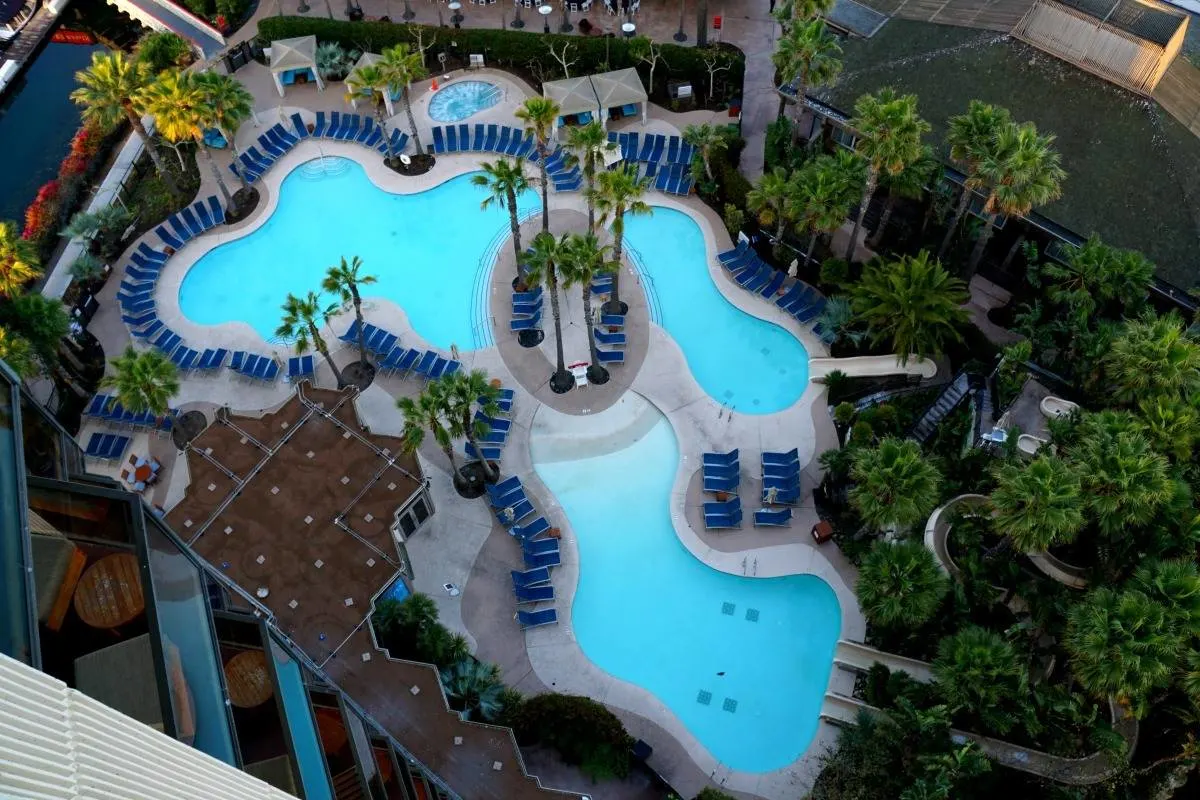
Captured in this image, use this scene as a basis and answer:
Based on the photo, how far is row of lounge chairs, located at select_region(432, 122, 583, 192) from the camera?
4738 centimetres

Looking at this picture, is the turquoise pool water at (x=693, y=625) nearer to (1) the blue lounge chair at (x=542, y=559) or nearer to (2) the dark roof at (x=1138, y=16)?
(1) the blue lounge chair at (x=542, y=559)

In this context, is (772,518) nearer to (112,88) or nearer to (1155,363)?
(1155,363)

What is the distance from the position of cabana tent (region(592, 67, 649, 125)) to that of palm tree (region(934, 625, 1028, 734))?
33.9 metres

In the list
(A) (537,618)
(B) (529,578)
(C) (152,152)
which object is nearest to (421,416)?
(B) (529,578)

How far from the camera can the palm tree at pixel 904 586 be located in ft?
88.9

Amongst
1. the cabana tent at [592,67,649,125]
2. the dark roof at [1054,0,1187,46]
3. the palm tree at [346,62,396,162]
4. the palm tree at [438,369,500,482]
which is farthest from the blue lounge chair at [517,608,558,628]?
the dark roof at [1054,0,1187,46]

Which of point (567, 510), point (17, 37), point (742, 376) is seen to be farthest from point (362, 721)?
point (17, 37)

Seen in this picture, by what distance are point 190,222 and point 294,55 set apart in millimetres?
12690

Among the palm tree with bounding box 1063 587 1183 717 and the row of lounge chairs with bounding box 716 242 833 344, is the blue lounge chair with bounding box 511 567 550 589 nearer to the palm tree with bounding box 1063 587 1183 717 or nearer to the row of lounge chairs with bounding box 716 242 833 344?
the row of lounge chairs with bounding box 716 242 833 344

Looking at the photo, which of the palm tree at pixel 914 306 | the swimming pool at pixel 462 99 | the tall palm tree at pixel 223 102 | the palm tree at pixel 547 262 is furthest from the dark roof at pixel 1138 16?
the tall palm tree at pixel 223 102

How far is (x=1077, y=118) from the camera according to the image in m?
39.3

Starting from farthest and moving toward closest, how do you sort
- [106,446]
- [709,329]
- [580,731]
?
[709,329] → [106,446] → [580,731]

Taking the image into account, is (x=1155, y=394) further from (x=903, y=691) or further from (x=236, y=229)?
(x=236, y=229)

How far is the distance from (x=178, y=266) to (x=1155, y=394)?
43998 mm
